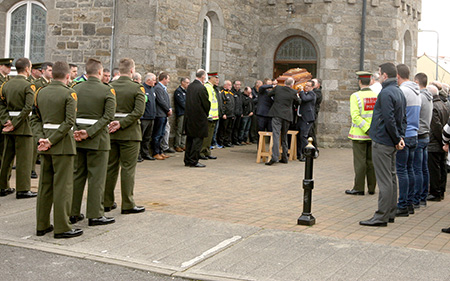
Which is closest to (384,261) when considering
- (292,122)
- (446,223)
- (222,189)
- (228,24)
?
(446,223)

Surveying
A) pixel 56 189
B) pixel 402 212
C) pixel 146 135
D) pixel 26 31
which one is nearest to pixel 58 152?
pixel 56 189

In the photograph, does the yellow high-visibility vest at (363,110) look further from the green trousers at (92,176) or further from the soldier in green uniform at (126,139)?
the green trousers at (92,176)

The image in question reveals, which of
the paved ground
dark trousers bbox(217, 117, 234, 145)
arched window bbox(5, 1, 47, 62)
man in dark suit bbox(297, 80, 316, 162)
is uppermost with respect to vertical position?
arched window bbox(5, 1, 47, 62)

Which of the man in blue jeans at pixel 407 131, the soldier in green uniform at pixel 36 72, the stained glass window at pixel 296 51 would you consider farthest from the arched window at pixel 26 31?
the man in blue jeans at pixel 407 131

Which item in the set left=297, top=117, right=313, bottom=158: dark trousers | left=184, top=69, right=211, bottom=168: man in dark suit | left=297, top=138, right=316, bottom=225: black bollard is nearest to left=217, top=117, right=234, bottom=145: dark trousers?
left=297, top=117, right=313, bottom=158: dark trousers

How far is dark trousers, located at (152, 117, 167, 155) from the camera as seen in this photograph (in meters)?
14.0

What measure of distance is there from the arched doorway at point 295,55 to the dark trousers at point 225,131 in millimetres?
3564

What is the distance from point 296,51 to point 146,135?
836 centimetres

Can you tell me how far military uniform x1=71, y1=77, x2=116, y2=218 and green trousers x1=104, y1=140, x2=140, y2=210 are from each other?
2.04ft

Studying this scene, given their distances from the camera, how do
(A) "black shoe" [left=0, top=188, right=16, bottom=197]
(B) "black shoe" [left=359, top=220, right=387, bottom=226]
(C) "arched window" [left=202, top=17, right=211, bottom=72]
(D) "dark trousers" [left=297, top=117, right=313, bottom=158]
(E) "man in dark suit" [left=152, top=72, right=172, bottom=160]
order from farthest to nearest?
(C) "arched window" [left=202, top=17, right=211, bottom=72], (D) "dark trousers" [left=297, top=117, right=313, bottom=158], (E) "man in dark suit" [left=152, top=72, right=172, bottom=160], (A) "black shoe" [left=0, top=188, right=16, bottom=197], (B) "black shoe" [left=359, top=220, right=387, bottom=226]

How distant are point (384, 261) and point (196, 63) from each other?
11.6 m

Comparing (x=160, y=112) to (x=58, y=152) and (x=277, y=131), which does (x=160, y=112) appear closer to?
(x=277, y=131)

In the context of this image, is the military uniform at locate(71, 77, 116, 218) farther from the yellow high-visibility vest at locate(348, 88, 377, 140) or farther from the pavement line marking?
the yellow high-visibility vest at locate(348, 88, 377, 140)

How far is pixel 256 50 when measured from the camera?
20031 millimetres
